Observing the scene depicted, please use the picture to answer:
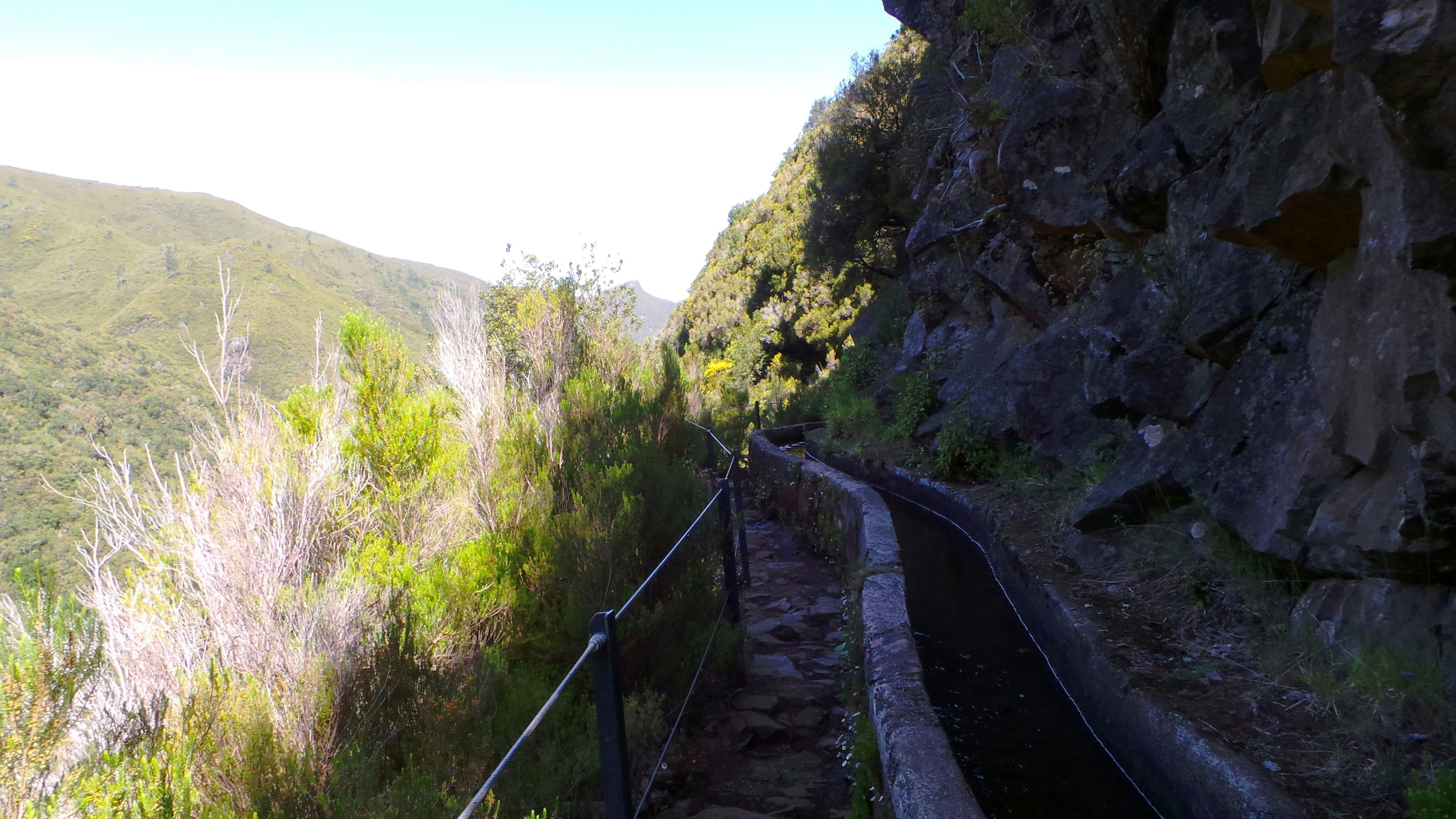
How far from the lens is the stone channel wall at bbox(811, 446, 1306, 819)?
2.44m

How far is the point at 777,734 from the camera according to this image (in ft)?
14.6

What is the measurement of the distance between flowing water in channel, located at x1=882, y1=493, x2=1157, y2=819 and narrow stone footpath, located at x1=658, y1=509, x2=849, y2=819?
0.66 metres

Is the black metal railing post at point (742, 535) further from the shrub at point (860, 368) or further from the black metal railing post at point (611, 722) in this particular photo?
the shrub at point (860, 368)

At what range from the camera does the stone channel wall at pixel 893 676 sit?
270 cm

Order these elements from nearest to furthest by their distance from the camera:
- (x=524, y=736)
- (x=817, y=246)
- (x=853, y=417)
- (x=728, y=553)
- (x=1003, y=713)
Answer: (x=524, y=736) → (x=1003, y=713) → (x=728, y=553) → (x=853, y=417) → (x=817, y=246)

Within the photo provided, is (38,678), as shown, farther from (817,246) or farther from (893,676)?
(817,246)

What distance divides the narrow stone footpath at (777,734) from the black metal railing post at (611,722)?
3.41 feet

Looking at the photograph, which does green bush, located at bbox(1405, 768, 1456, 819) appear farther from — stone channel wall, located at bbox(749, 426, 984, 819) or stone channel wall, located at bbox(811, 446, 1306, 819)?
stone channel wall, located at bbox(749, 426, 984, 819)

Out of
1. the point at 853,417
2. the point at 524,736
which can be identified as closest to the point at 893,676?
the point at 524,736

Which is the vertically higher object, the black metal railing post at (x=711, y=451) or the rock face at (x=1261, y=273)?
the rock face at (x=1261, y=273)

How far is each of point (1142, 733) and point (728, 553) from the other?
291 centimetres

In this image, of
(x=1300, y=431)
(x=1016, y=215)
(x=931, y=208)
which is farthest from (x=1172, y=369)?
(x=931, y=208)

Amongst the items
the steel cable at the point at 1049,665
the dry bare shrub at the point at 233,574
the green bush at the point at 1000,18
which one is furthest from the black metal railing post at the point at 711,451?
the dry bare shrub at the point at 233,574

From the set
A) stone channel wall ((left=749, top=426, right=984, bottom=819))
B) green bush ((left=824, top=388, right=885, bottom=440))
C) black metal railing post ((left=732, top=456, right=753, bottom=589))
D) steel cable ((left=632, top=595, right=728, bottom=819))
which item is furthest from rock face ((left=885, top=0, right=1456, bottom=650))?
green bush ((left=824, top=388, right=885, bottom=440))
